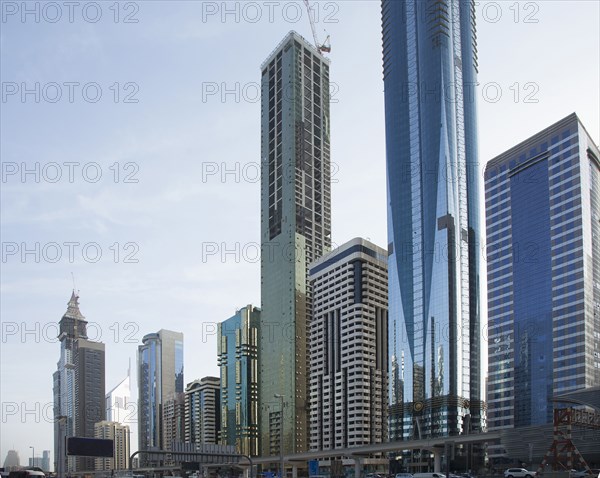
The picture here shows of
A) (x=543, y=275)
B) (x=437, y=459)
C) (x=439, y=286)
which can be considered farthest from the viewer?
(x=439, y=286)

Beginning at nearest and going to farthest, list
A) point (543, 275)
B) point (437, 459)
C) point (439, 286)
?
1. point (437, 459)
2. point (543, 275)
3. point (439, 286)

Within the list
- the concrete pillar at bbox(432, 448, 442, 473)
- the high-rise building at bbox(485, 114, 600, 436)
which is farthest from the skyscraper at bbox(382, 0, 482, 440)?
the concrete pillar at bbox(432, 448, 442, 473)

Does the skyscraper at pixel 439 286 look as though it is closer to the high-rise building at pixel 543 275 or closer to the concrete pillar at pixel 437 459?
the high-rise building at pixel 543 275

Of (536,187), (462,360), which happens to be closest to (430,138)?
(536,187)

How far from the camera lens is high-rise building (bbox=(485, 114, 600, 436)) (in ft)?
528

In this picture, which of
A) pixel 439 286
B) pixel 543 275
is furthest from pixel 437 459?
pixel 439 286

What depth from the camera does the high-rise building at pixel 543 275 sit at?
161000 millimetres

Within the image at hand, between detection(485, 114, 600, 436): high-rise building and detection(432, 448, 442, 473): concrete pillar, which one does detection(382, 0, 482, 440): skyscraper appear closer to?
detection(485, 114, 600, 436): high-rise building

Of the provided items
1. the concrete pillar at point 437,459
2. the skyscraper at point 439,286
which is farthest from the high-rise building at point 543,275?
the concrete pillar at point 437,459

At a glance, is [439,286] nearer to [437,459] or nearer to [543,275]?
[543,275]

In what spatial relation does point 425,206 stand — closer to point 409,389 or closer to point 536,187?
point 536,187

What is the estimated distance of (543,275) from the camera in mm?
169375

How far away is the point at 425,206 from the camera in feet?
638

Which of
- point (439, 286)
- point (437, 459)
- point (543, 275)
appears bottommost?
point (437, 459)
